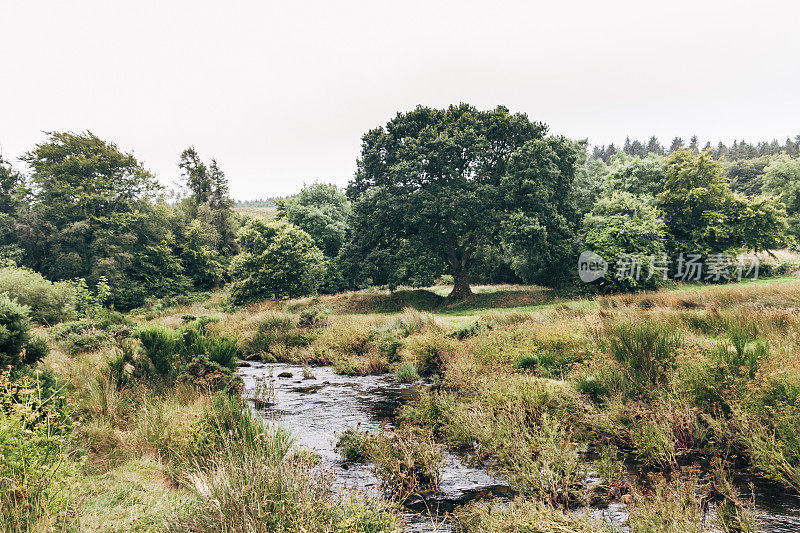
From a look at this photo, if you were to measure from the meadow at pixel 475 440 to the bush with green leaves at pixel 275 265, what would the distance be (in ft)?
75.0

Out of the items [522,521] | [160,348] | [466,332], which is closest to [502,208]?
[466,332]

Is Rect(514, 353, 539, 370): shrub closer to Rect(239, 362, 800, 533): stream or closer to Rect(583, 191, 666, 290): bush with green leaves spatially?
Rect(239, 362, 800, 533): stream

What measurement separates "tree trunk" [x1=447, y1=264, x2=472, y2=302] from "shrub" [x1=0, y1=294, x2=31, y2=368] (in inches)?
1025

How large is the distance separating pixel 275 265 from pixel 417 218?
12818 millimetres

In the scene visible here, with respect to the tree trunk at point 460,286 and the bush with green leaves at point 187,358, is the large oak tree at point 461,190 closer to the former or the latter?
the tree trunk at point 460,286

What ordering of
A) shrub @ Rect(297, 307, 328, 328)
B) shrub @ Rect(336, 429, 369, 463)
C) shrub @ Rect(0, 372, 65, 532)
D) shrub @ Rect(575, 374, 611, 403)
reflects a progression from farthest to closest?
1. shrub @ Rect(297, 307, 328, 328)
2. shrub @ Rect(575, 374, 611, 403)
3. shrub @ Rect(336, 429, 369, 463)
4. shrub @ Rect(0, 372, 65, 532)

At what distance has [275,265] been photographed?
32344 mm

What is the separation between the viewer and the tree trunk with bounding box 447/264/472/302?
98.5ft

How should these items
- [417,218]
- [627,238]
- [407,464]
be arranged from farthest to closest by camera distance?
[417,218]
[627,238]
[407,464]

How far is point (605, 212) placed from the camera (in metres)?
29.4

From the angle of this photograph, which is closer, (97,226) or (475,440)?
(475,440)

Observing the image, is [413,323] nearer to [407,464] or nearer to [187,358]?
[187,358]

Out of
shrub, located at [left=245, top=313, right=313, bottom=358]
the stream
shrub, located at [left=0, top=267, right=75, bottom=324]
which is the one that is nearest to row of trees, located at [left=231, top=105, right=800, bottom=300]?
shrub, located at [left=245, top=313, right=313, bottom=358]

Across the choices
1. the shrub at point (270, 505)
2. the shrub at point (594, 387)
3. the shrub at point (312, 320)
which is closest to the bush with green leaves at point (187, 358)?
the shrub at point (270, 505)
